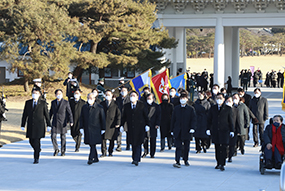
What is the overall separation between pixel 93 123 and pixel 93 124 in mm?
24

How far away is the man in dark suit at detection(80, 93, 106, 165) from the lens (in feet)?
34.7

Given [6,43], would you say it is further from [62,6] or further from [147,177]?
[147,177]

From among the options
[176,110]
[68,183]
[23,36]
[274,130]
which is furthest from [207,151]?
[23,36]

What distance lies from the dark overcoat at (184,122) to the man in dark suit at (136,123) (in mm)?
792


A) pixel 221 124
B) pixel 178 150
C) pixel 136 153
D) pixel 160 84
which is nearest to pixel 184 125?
pixel 178 150

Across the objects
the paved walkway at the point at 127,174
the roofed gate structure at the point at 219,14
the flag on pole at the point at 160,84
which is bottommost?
the paved walkway at the point at 127,174

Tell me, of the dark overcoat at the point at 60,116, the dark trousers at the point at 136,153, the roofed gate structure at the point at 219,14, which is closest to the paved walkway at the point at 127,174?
the dark trousers at the point at 136,153

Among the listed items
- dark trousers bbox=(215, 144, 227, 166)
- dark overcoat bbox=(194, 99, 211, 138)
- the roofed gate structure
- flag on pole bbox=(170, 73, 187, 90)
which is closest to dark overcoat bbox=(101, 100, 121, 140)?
dark overcoat bbox=(194, 99, 211, 138)

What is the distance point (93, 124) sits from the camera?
10672 mm

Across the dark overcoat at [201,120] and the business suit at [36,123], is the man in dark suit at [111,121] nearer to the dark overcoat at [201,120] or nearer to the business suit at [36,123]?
the business suit at [36,123]

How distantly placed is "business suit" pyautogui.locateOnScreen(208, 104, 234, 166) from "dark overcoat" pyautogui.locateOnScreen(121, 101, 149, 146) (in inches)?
62.4

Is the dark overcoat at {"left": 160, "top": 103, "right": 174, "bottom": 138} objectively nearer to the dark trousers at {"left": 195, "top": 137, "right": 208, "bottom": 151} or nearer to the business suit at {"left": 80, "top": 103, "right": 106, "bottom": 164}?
the dark trousers at {"left": 195, "top": 137, "right": 208, "bottom": 151}

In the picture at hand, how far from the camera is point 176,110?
10.4m

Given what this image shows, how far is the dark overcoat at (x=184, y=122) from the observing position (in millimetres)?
10234
